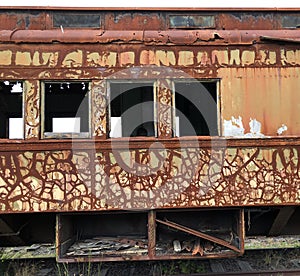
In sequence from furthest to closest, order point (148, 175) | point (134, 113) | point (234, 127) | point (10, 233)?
point (134, 113), point (10, 233), point (234, 127), point (148, 175)

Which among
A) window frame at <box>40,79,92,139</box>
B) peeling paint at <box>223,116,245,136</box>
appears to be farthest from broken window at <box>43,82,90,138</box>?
peeling paint at <box>223,116,245,136</box>

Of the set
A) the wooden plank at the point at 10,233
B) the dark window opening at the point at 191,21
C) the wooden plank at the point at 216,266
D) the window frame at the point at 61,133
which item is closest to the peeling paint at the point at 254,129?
the dark window opening at the point at 191,21

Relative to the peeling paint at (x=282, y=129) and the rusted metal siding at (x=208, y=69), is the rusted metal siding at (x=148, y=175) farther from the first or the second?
the rusted metal siding at (x=208, y=69)

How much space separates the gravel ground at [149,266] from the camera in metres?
5.04

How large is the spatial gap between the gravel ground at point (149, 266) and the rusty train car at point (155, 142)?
82 centimetres

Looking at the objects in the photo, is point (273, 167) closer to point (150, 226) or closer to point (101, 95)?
point (150, 226)

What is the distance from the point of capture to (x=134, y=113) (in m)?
5.19

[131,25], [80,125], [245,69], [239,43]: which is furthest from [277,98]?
[80,125]

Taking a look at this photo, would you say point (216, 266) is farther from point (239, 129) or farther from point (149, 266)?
point (239, 129)

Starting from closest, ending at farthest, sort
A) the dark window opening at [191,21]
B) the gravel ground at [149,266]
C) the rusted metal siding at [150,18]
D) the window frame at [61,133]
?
1. the window frame at [61,133]
2. the rusted metal siding at [150,18]
3. the dark window opening at [191,21]
4. the gravel ground at [149,266]

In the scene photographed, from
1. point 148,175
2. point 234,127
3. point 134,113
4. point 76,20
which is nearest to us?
point 148,175

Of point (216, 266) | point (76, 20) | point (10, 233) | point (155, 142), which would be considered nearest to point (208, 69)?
point (155, 142)

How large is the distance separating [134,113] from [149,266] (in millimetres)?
2340

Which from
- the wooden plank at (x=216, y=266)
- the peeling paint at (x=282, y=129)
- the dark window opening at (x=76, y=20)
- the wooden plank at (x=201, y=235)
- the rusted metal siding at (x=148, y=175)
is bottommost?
the wooden plank at (x=216, y=266)
